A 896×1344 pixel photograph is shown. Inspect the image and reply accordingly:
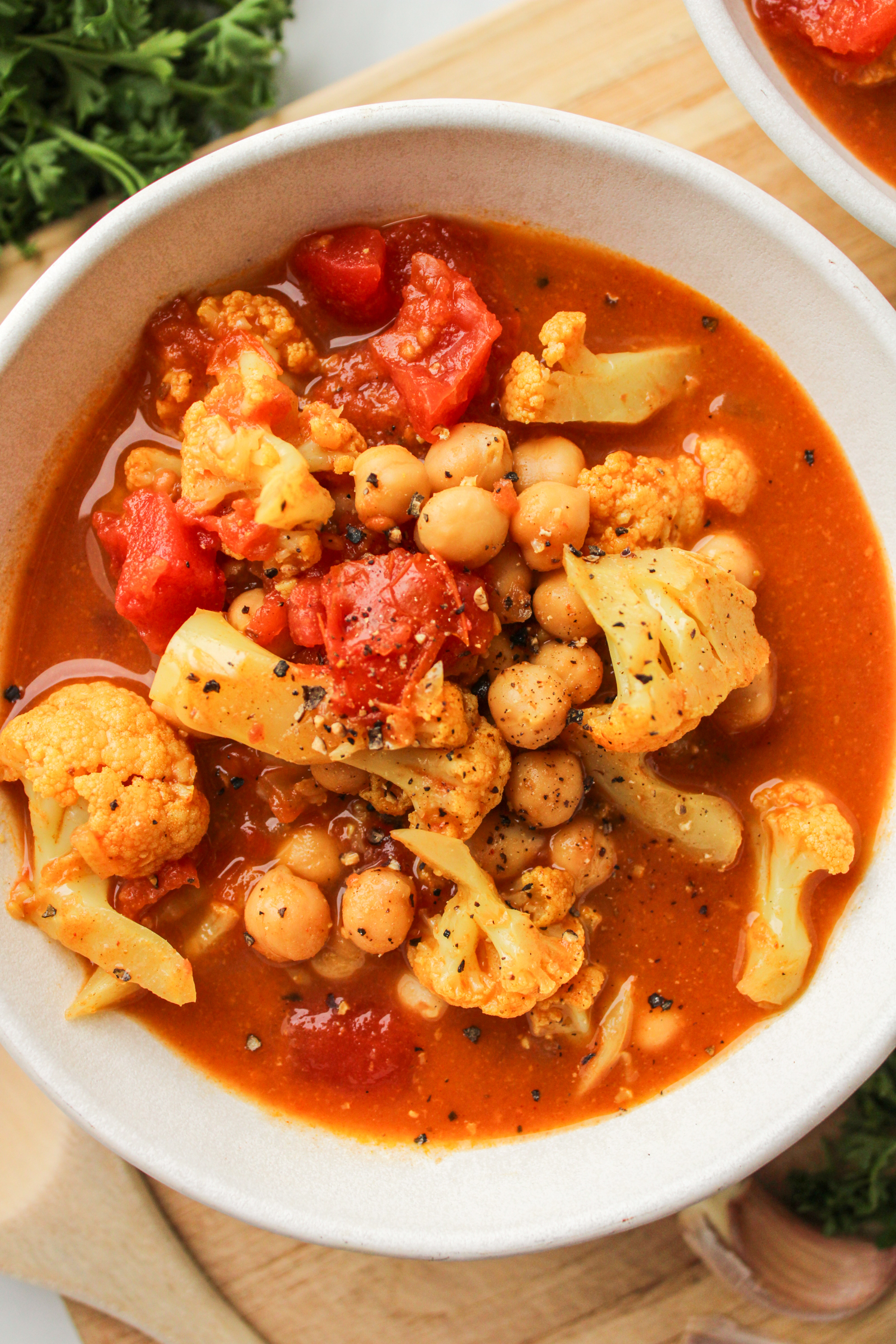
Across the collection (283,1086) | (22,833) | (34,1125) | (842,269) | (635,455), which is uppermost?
(842,269)

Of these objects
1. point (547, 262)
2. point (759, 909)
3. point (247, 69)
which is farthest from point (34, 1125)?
point (247, 69)

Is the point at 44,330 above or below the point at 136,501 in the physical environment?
above

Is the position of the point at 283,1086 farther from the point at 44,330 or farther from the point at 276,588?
the point at 44,330

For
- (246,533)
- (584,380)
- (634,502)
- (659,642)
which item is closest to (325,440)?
(246,533)

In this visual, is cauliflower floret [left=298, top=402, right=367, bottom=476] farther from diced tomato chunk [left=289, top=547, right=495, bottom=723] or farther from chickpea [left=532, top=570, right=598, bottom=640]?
chickpea [left=532, top=570, right=598, bottom=640]

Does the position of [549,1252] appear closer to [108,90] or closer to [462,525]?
[462,525]

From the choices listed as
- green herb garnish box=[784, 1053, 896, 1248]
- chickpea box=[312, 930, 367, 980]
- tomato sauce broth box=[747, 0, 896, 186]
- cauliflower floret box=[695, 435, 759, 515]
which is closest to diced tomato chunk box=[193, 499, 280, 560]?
chickpea box=[312, 930, 367, 980]
